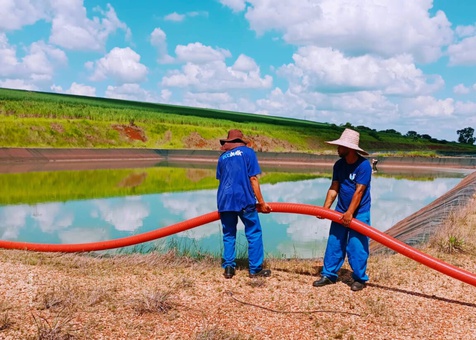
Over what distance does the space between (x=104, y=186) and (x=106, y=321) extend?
13.6 metres

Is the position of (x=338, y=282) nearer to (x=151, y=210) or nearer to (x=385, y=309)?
(x=385, y=309)

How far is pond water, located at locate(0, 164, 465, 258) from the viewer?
8.46 m

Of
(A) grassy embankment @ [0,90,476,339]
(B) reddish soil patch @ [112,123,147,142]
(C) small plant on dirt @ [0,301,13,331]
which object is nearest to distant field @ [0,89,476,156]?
(B) reddish soil patch @ [112,123,147,142]

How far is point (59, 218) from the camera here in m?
10.5

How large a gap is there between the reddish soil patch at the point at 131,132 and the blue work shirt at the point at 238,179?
30.6 metres

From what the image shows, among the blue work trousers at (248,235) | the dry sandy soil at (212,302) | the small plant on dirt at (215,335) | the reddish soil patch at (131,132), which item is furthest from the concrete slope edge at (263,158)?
the small plant on dirt at (215,335)

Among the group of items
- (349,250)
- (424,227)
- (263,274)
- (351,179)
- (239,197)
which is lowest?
(263,274)

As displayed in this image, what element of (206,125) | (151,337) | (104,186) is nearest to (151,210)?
(104,186)

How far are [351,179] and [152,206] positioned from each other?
8.51m

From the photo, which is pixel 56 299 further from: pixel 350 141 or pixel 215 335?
pixel 350 141

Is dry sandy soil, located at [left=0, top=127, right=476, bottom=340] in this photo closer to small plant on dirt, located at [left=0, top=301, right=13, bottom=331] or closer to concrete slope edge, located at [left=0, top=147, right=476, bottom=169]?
small plant on dirt, located at [left=0, top=301, right=13, bottom=331]

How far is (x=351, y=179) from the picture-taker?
4.80 meters

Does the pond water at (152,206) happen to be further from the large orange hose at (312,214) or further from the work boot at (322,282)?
the work boot at (322,282)

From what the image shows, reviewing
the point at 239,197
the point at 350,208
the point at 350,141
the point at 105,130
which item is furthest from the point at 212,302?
the point at 105,130
